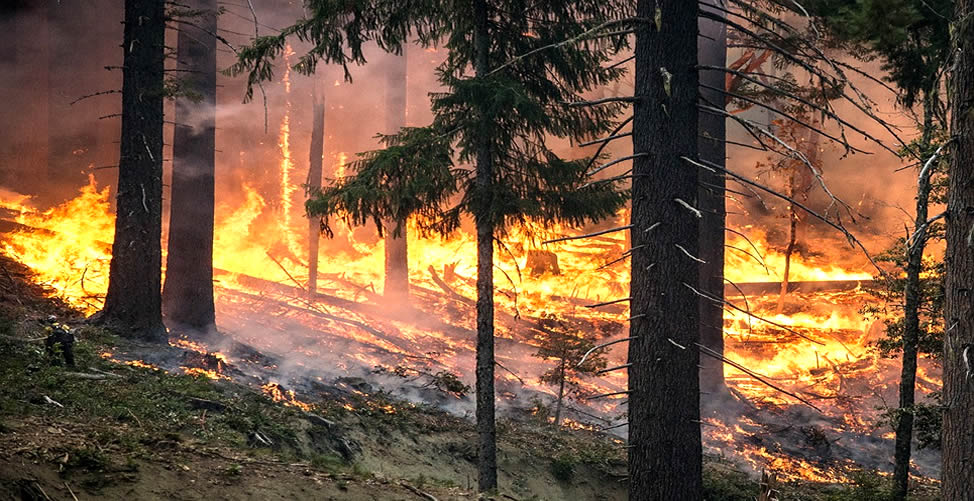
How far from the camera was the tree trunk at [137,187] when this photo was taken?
38.0ft

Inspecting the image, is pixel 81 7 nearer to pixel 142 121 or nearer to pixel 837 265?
pixel 142 121

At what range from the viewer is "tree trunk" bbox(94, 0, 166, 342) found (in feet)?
38.0

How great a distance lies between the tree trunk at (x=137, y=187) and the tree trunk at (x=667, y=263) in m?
8.67

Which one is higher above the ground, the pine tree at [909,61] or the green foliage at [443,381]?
the pine tree at [909,61]

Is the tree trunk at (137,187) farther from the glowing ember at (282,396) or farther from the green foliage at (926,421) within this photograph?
the green foliage at (926,421)

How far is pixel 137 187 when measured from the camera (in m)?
11.7

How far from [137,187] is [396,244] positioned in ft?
37.6

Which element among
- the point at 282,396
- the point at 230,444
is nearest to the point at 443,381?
the point at 282,396

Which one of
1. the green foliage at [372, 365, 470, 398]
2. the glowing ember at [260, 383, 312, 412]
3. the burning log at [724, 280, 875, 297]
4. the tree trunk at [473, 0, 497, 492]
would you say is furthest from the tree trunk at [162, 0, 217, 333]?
the burning log at [724, 280, 875, 297]

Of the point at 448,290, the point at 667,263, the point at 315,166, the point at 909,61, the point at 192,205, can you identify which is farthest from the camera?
the point at 448,290

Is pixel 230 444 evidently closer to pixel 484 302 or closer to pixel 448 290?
pixel 484 302

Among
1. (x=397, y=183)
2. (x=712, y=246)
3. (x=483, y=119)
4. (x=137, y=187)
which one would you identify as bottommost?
(x=712, y=246)

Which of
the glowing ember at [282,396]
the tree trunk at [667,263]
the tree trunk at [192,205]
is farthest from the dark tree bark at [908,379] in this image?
the tree trunk at [192,205]

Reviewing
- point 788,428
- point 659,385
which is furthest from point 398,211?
point 788,428
